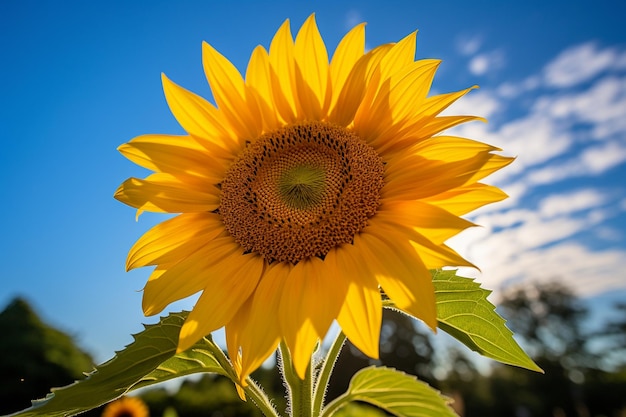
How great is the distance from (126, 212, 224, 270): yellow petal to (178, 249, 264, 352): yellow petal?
0.19 m

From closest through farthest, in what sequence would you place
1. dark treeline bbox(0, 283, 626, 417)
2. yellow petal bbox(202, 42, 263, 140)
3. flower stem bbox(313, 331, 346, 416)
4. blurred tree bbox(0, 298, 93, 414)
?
flower stem bbox(313, 331, 346, 416), yellow petal bbox(202, 42, 263, 140), blurred tree bbox(0, 298, 93, 414), dark treeline bbox(0, 283, 626, 417)

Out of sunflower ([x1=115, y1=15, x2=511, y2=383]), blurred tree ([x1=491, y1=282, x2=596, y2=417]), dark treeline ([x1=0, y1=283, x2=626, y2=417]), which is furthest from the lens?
blurred tree ([x1=491, y1=282, x2=596, y2=417])

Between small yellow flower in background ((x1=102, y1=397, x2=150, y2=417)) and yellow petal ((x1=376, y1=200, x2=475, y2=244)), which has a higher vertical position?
yellow petal ((x1=376, y1=200, x2=475, y2=244))

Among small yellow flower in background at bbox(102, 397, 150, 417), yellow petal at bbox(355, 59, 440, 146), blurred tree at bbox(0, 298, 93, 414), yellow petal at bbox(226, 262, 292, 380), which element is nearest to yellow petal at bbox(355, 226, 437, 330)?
yellow petal at bbox(226, 262, 292, 380)

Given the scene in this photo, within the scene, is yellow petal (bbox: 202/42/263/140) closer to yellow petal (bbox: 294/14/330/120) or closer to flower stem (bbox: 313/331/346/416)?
yellow petal (bbox: 294/14/330/120)

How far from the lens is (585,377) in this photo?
167 ft

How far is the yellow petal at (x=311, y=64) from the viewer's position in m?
2.09

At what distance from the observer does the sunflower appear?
167 cm

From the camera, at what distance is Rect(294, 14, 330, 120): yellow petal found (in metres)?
2.09

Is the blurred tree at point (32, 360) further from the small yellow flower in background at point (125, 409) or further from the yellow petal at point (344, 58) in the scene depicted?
the yellow petal at point (344, 58)

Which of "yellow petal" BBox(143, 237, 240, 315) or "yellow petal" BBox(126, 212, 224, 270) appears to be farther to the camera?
"yellow petal" BBox(126, 212, 224, 270)

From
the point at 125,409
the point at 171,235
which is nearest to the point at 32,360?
the point at 125,409

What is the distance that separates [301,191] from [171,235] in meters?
0.52

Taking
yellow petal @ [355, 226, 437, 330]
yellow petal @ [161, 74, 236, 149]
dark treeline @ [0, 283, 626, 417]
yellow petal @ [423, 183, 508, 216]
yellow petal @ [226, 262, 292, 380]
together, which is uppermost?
dark treeline @ [0, 283, 626, 417]
